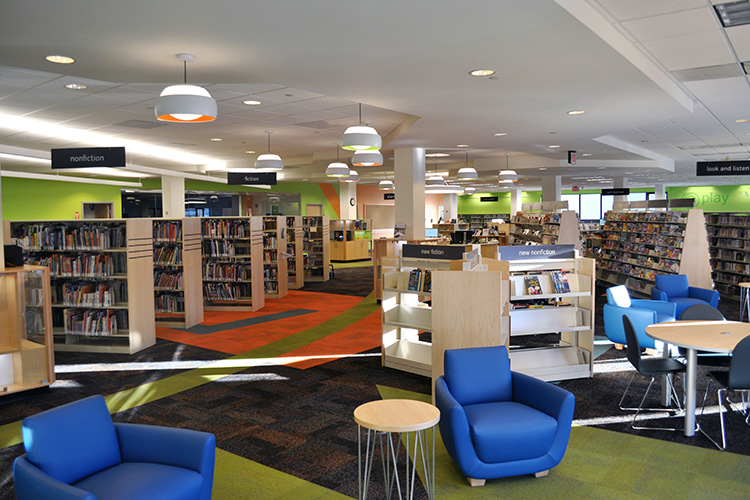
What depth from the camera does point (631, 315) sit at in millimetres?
5996

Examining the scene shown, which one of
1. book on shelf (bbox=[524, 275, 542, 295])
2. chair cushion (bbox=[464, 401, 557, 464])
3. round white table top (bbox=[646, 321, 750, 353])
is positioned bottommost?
chair cushion (bbox=[464, 401, 557, 464])

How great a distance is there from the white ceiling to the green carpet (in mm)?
3455

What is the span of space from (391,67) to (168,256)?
6.04 m

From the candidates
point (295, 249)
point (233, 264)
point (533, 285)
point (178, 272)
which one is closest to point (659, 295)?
point (533, 285)

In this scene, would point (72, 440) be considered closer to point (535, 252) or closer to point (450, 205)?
point (535, 252)

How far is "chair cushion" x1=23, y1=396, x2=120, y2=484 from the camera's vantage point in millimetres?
2865

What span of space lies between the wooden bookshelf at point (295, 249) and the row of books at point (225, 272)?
2699 millimetres

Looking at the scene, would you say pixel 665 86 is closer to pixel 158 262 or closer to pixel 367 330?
pixel 367 330

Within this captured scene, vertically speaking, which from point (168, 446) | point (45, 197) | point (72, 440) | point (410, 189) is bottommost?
point (168, 446)

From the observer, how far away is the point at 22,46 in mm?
4629

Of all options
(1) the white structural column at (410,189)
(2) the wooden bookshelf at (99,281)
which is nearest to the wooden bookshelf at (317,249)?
(1) the white structural column at (410,189)

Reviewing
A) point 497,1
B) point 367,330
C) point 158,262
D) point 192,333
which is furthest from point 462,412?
point 158,262

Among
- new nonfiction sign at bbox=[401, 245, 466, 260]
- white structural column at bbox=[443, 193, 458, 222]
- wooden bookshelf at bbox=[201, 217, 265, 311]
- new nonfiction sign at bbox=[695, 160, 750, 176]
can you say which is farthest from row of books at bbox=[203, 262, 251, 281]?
white structural column at bbox=[443, 193, 458, 222]

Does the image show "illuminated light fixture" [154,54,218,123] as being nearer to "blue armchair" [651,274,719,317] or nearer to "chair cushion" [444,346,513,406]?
"chair cushion" [444,346,513,406]
